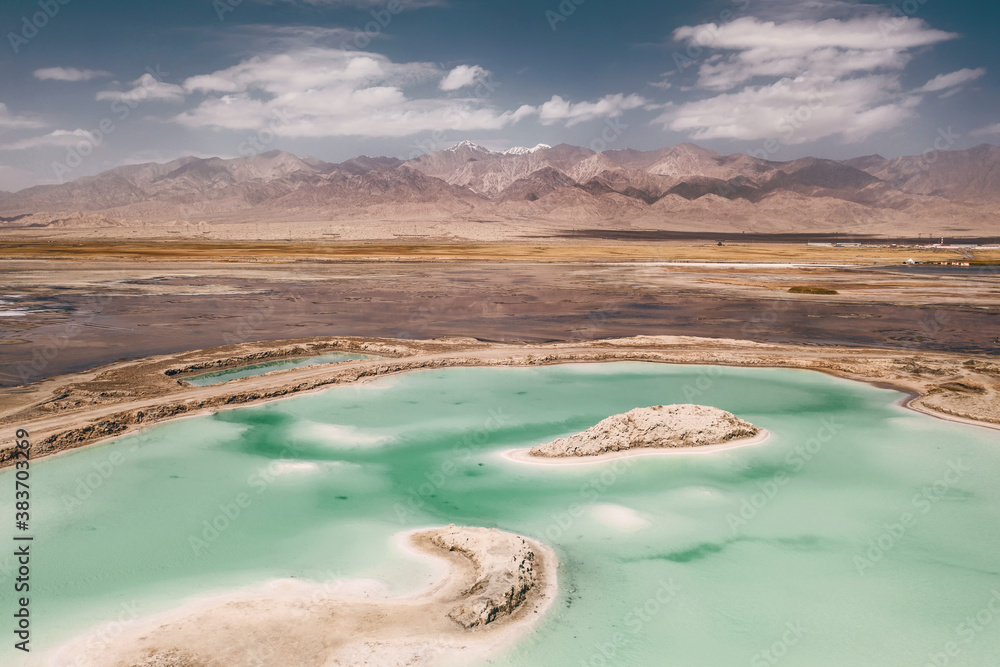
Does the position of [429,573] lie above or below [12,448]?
below

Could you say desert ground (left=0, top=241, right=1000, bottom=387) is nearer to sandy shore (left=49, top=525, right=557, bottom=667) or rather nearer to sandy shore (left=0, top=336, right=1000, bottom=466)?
sandy shore (left=0, top=336, right=1000, bottom=466)

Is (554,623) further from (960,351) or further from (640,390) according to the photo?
(960,351)

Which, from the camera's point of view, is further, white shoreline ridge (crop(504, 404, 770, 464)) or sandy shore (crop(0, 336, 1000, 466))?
sandy shore (crop(0, 336, 1000, 466))

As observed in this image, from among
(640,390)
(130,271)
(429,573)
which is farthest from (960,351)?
(130,271)

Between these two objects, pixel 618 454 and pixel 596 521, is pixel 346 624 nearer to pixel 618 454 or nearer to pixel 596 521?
pixel 596 521

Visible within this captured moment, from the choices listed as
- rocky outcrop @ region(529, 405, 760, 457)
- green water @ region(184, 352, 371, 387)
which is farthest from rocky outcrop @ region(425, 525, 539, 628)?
green water @ region(184, 352, 371, 387)

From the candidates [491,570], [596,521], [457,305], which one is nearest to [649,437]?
[596,521]

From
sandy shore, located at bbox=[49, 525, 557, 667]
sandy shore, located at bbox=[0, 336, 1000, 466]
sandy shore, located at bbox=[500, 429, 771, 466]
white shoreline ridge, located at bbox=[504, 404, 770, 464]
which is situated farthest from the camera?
sandy shore, located at bbox=[0, 336, 1000, 466]
